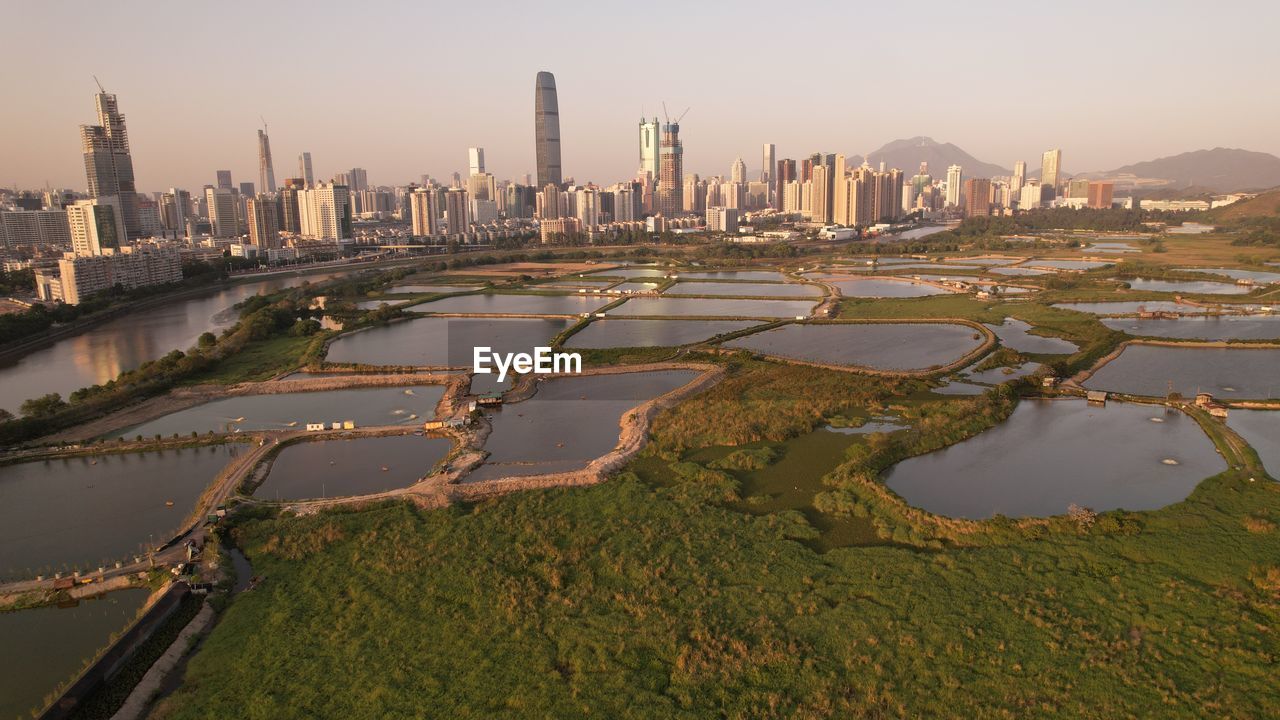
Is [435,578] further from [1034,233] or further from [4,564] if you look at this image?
[1034,233]

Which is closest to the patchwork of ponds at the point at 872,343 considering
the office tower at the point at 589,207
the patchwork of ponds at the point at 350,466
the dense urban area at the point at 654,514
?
the dense urban area at the point at 654,514

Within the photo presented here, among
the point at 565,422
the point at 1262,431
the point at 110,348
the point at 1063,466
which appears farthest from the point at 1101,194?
the point at 110,348

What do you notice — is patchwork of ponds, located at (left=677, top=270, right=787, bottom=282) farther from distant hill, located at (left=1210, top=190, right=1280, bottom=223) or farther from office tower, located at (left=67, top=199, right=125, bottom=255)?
distant hill, located at (left=1210, top=190, right=1280, bottom=223)

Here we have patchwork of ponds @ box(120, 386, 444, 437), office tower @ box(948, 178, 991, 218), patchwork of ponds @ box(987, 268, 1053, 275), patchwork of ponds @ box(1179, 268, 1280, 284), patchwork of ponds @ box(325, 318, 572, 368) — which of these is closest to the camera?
patchwork of ponds @ box(120, 386, 444, 437)

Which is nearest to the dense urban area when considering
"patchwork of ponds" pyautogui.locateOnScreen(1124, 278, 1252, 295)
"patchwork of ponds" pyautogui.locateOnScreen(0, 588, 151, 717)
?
"patchwork of ponds" pyautogui.locateOnScreen(0, 588, 151, 717)

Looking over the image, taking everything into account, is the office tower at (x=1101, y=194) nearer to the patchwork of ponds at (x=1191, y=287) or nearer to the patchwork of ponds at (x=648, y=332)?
the patchwork of ponds at (x=1191, y=287)

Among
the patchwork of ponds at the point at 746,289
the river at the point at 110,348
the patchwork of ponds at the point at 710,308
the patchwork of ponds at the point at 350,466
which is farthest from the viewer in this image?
the patchwork of ponds at the point at 746,289
